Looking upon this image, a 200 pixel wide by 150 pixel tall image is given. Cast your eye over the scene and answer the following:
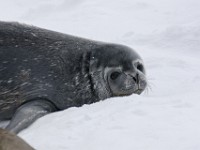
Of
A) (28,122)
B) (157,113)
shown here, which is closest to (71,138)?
(157,113)

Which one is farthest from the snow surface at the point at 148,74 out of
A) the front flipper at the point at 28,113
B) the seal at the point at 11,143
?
the seal at the point at 11,143

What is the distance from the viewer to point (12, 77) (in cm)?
509

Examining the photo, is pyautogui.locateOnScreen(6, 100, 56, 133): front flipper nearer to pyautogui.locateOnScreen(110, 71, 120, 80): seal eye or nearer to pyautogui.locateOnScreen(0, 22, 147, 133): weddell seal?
pyautogui.locateOnScreen(0, 22, 147, 133): weddell seal

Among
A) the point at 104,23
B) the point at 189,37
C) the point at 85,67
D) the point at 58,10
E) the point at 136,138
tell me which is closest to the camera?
the point at 136,138

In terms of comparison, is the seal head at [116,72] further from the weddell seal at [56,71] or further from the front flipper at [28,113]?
the front flipper at [28,113]

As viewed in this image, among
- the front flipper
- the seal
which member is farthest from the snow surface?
the seal

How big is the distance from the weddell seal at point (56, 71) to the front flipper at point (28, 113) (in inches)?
0.5

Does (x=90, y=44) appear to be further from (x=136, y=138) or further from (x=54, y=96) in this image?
(x=136, y=138)

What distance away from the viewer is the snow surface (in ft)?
11.5

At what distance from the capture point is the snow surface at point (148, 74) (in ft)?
11.5

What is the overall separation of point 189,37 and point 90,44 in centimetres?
298

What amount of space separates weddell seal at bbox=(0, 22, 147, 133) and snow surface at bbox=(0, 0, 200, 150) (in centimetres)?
36

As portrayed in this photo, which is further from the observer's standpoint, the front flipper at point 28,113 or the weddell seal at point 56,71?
the weddell seal at point 56,71

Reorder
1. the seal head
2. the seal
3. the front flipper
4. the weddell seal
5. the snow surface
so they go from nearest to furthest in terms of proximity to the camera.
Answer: the seal
the snow surface
the front flipper
the weddell seal
the seal head
